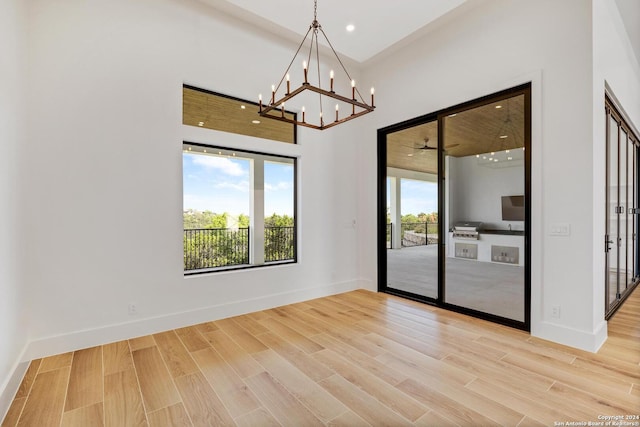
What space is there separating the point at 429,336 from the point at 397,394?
1.17m

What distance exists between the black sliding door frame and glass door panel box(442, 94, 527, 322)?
72 millimetres

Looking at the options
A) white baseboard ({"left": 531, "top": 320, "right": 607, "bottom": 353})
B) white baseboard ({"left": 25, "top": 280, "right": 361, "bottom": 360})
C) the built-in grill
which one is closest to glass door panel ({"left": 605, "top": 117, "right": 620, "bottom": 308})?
white baseboard ({"left": 531, "top": 320, "right": 607, "bottom": 353})

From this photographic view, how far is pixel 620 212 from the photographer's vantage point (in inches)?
163

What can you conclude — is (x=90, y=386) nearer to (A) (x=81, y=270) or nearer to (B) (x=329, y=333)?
(A) (x=81, y=270)

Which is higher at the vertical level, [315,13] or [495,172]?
[315,13]

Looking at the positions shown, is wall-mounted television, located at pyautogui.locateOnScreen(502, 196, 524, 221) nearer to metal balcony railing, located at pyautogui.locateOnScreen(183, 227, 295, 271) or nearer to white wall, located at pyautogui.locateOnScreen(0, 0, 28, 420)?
metal balcony railing, located at pyautogui.locateOnScreen(183, 227, 295, 271)

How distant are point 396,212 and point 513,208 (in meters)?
4.27

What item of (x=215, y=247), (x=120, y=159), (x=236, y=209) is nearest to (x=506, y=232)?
(x=236, y=209)

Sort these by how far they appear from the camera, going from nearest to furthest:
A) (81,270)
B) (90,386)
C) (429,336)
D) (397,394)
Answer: (397,394) → (90,386) → (81,270) → (429,336)

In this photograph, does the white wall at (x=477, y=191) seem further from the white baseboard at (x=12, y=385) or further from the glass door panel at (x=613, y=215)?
the white baseboard at (x=12, y=385)

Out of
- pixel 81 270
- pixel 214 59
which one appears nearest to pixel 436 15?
pixel 214 59

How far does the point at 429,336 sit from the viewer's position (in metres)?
3.11

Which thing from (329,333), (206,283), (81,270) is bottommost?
(329,333)

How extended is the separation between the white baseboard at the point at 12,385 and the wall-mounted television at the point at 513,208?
4760mm
